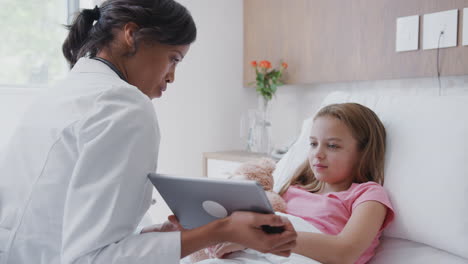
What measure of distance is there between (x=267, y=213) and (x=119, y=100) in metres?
0.35

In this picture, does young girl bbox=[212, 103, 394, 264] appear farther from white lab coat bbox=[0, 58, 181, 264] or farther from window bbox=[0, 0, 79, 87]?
window bbox=[0, 0, 79, 87]

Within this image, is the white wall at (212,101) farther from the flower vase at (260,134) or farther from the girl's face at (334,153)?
the girl's face at (334,153)

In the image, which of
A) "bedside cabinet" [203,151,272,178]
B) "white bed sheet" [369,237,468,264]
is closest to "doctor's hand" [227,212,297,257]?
"white bed sheet" [369,237,468,264]

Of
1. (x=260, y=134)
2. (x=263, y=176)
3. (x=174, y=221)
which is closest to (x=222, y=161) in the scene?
(x=260, y=134)

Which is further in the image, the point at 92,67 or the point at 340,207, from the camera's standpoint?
the point at 340,207

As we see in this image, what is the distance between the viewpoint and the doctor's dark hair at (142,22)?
3.19 feet

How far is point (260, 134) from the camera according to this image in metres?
2.59

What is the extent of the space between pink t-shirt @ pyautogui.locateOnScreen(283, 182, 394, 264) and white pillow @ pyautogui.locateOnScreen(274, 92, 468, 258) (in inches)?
2.4

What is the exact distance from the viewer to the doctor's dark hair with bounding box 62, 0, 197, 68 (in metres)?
0.97

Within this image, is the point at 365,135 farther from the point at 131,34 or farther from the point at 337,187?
the point at 131,34

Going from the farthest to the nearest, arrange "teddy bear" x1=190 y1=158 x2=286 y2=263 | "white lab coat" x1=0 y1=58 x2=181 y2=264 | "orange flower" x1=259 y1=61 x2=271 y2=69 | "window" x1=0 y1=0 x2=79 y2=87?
"orange flower" x1=259 y1=61 x2=271 y2=69
"window" x1=0 y1=0 x2=79 y2=87
"teddy bear" x1=190 y1=158 x2=286 y2=263
"white lab coat" x1=0 y1=58 x2=181 y2=264

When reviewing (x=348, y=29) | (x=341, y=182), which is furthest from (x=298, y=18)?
(x=341, y=182)

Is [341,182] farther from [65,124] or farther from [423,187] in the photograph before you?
[65,124]

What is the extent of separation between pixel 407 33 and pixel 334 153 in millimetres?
841
